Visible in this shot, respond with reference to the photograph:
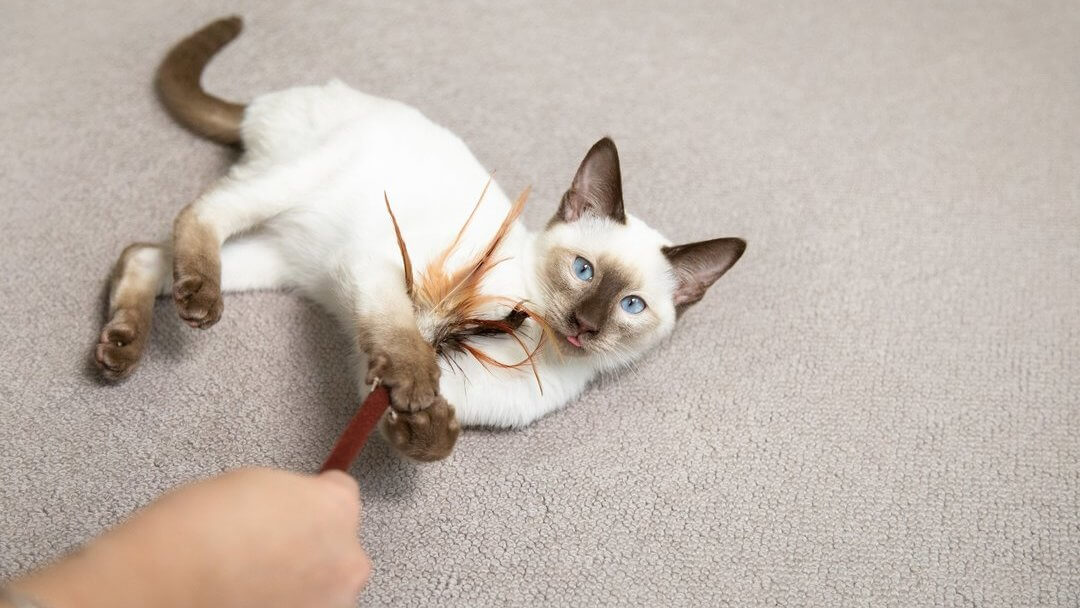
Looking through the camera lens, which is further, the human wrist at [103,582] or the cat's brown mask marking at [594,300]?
the cat's brown mask marking at [594,300]

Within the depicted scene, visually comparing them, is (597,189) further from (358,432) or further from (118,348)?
(118,348)

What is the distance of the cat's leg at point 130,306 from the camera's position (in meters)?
1.30

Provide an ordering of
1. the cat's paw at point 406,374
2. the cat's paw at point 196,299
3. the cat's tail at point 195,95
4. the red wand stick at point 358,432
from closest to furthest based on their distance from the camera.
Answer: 1. the red wand stick at point 358,432
2. the cat's paw at point 406,374
3. the cat's paw at point 196,299
4. the cat's tail at point 195,95

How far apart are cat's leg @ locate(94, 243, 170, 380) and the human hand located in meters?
0.62

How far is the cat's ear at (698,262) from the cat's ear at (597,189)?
0.11 metres

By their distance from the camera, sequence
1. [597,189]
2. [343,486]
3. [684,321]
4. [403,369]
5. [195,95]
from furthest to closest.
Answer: [195,95]
[684,321]
[597,189]
[403,369]
[343,486]

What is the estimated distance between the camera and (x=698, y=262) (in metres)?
1.34

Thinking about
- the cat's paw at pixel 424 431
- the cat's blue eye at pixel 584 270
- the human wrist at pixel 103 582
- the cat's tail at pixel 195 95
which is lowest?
the cat's tail at pixel 195 95

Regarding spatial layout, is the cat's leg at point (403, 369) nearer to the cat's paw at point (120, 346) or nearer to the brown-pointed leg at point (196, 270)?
the brown-pointed leg at point (196, 270)

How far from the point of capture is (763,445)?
1.43m

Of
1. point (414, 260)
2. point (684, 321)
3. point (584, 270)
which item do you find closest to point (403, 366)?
point (414, 260)

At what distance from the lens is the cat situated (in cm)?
124

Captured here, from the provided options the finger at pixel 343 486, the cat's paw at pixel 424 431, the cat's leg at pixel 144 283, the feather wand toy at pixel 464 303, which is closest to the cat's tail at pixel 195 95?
the cat's leg at pixel 144 283

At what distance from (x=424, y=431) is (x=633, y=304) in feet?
1.28
